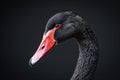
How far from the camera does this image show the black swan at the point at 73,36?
247 cm

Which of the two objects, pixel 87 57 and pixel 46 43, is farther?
pixel 87 57

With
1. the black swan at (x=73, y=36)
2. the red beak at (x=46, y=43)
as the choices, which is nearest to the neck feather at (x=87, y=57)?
the black swan at (x=73, y=36)

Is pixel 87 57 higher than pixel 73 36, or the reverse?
pixel 73 36

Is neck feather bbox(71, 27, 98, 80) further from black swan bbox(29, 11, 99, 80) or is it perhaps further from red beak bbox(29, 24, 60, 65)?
red beak bbox(29, 24, 60, 65)

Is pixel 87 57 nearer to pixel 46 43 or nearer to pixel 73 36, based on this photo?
pixel 73 36

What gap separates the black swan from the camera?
8.10 ft

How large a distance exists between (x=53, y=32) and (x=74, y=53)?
4.91 feet

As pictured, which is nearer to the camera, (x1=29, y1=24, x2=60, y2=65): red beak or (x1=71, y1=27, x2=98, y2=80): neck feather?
(x1=29, y1=24, x2=60, y2=65): red beak

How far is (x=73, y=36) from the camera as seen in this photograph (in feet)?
8.37

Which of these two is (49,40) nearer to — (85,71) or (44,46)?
(44,46)

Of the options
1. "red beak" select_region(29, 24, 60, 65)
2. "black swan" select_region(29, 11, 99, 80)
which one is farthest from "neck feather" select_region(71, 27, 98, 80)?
"red beak" select_region(29, 24, 60, 65)

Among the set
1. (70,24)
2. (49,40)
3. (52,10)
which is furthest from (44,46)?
(52,10)

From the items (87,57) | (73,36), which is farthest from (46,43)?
(87,57)

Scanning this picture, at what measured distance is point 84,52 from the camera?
262cm
